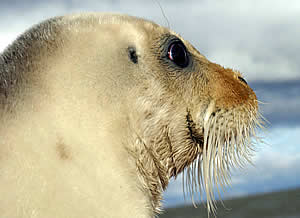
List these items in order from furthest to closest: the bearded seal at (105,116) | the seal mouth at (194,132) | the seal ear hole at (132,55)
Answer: the seal mouth at (194,132), the seal ear hole at (132,55), the bearded seal at (105,116)

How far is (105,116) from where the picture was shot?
3.60 meters

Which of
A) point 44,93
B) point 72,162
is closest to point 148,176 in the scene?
point 72,162

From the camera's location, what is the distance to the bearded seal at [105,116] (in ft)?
10.8

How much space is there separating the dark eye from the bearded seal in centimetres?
1

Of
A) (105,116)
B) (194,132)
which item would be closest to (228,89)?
(194,132)

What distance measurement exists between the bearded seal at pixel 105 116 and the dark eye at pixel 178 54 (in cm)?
1

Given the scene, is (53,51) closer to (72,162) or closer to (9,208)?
(72,162)

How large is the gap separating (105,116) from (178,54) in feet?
3.77

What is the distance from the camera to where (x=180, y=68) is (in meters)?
4.36

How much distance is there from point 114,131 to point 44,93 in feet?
2.00

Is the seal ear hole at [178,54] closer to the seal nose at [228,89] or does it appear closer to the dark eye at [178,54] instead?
the dark eye at [178,54]

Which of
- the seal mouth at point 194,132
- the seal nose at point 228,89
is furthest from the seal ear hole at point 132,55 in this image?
the seal nose at point 228,89

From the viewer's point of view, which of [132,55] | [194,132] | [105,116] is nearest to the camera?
[105,116]

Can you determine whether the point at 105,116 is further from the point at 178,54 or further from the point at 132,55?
the point at 178,54
